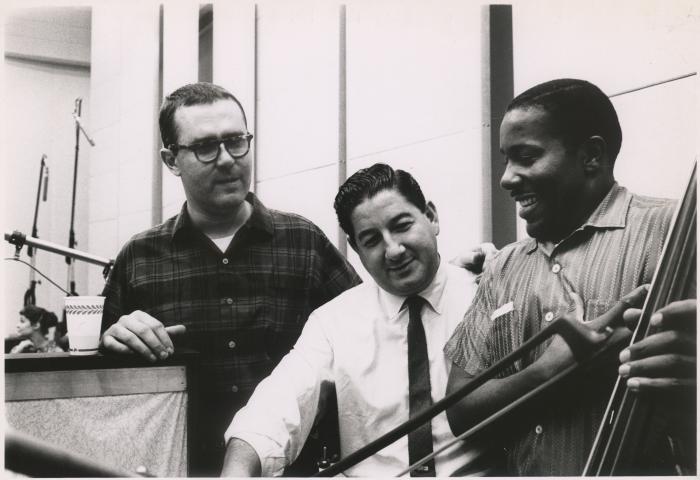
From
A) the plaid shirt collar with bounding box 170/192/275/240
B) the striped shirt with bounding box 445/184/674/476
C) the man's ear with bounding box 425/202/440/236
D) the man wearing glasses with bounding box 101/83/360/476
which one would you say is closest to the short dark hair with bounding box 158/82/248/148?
the man wearing glasses with bounding box 101/83/360/476

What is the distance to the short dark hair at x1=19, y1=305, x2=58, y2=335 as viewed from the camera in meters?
1.48

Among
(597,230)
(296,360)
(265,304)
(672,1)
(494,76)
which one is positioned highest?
(672,1)

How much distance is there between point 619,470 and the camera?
101 centimetres

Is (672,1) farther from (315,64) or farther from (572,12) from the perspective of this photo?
(315,64)

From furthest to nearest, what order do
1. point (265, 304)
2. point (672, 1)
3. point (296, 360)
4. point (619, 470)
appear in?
point (265, 304), point (296, 360), point (672, 1), point (619, 470)

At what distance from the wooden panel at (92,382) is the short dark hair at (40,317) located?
1.12ft

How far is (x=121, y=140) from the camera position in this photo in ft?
4.94

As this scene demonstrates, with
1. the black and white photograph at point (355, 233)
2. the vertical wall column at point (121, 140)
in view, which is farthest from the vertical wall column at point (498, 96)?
the vertical wall column at point (121, 140)

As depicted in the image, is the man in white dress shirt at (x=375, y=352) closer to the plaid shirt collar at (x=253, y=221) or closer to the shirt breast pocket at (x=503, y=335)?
the shirt breast pocket at (x=503, y=335)

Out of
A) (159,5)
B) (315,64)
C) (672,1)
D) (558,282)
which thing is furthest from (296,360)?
(672,1)

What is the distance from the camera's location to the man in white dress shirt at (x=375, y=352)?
46.1 inches

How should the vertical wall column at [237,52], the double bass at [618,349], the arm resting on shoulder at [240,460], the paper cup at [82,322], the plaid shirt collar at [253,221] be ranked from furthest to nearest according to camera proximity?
the plaid shirt collar at [253,221] → the vertical wall column at [237,52] → the paper cup at [82,322] → the arm resting on shoulder at [240,460] → the double bass at [618,349]

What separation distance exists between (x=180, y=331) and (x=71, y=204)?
47cm

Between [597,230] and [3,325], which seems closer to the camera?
[597,230]
